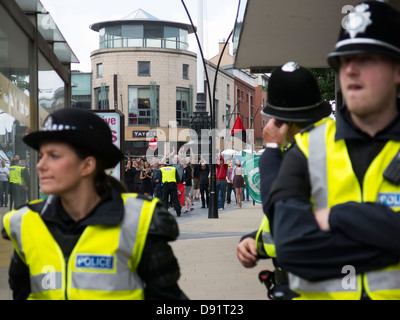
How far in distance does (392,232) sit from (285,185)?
0.36 metres

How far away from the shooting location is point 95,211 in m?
2.69

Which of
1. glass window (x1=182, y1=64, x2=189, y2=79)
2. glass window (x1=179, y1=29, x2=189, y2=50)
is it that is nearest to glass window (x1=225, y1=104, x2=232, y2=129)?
glass window (x1=182, y1=64, x2=189, y2=79)

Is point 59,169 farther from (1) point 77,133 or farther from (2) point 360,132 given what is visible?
(2) point 360,132

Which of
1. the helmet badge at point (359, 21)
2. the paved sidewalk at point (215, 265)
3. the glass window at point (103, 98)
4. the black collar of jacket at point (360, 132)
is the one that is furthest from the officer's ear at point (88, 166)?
the glass window at point (103, 98)

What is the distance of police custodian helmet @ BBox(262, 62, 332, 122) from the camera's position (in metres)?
3.20

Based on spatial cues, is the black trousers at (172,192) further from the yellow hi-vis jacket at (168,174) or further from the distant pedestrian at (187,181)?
the distant pedestrian at (187,181)

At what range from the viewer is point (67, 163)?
270cm

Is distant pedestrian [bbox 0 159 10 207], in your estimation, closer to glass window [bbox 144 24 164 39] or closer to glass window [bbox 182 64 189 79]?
glass window [bbox 182 64 189 79]

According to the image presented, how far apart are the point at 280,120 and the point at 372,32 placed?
1.09 meters

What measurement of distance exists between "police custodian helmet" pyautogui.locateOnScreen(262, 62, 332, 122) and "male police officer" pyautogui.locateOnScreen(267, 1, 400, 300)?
89cm

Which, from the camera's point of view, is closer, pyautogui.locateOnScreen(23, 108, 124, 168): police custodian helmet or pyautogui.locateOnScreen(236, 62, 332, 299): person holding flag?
pyautogui.locateOnScreen(23, 108, 124, 168): police custodian helmet

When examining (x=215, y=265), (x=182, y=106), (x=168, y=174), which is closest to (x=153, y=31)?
(x=182, y=106)

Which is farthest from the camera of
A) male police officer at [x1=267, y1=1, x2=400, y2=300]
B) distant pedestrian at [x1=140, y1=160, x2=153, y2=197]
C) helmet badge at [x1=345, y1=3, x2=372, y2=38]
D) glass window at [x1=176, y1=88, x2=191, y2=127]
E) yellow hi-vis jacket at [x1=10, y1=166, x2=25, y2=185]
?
glass window at [x1=176, y1=88, x2=191, y2=127]

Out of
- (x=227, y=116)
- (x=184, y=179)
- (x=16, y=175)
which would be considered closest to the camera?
(x=16, y=175)
